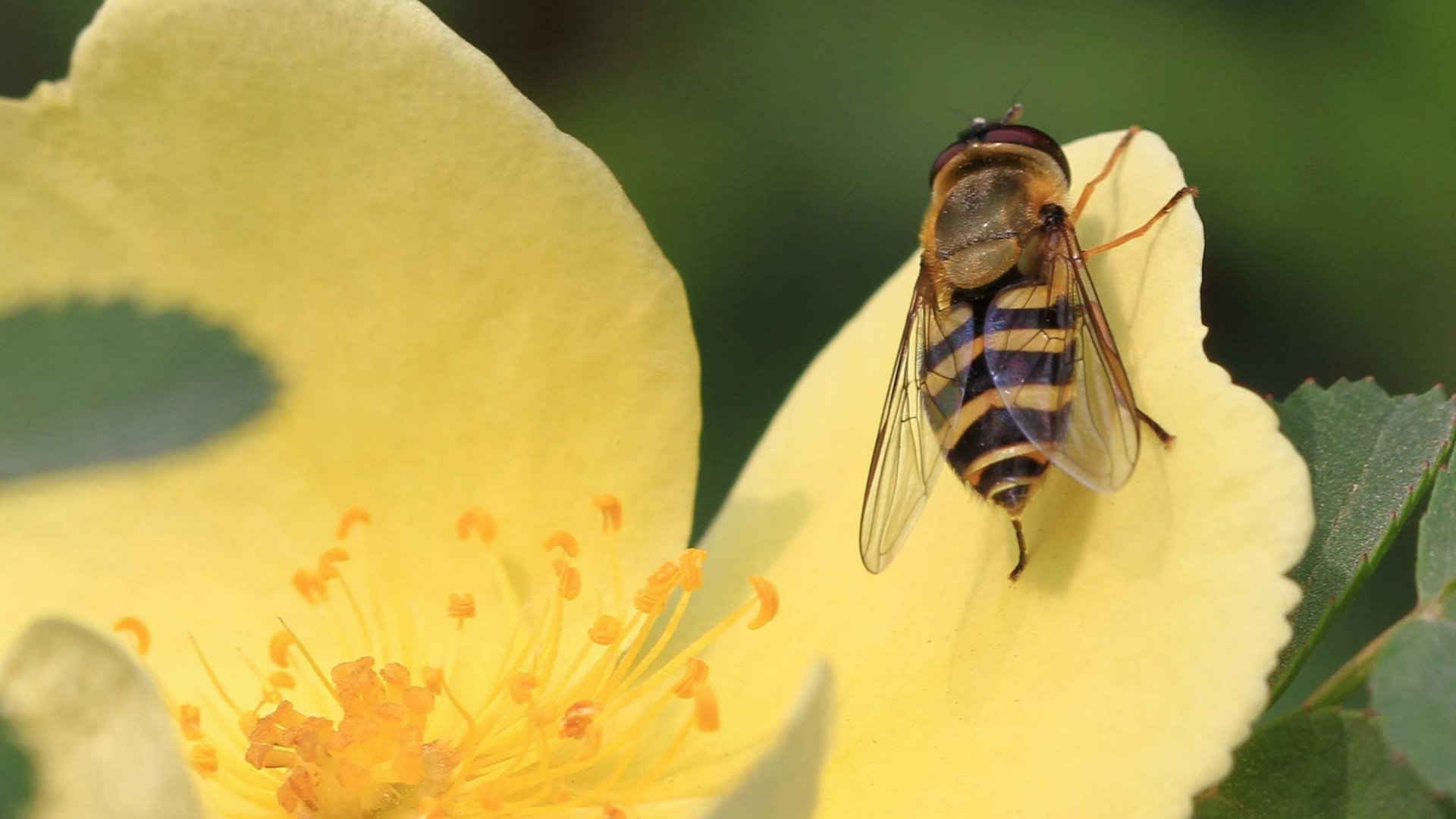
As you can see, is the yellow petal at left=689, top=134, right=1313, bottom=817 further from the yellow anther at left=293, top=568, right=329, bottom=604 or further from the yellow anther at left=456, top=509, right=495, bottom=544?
the yellow anther at left=293, top=568, right=329, bottom=604

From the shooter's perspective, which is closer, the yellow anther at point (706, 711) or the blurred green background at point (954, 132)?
the yellow anther at point (706, 711)

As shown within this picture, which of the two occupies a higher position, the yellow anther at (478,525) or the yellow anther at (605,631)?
the yellow anther at (605,631)

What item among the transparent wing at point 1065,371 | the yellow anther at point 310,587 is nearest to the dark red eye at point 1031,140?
the transparent wing at point 1065,371

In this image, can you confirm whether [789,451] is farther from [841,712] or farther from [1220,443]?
[1220,443]

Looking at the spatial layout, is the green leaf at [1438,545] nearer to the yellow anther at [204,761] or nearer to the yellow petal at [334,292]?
the yellow petal at [334,292]

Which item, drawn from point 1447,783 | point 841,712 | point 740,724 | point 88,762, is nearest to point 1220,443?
Result: point 1447,783

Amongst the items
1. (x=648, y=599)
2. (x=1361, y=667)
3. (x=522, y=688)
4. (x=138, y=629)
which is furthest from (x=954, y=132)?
(x=1361, y=667)

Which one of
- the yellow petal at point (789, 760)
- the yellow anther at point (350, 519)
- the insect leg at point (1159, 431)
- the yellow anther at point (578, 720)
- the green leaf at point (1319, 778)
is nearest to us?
the yellow petal at point (789, 760)
